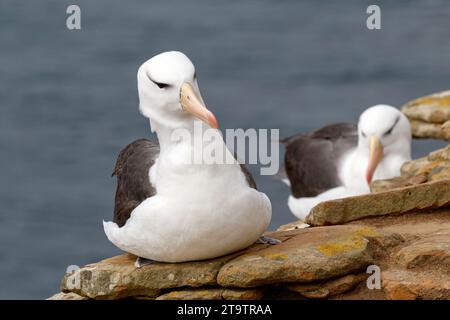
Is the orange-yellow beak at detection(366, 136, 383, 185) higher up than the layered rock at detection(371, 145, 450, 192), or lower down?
higher up

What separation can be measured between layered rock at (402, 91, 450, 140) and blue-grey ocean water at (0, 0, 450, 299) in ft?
10.7

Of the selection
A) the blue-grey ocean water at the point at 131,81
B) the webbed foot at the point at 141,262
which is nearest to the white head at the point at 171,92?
the webbed foot at the point at 141,262

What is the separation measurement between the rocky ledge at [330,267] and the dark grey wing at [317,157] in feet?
24.7

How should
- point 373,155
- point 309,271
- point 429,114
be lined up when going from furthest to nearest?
1. point 373,155
2. point 429,114
3. point 309,271

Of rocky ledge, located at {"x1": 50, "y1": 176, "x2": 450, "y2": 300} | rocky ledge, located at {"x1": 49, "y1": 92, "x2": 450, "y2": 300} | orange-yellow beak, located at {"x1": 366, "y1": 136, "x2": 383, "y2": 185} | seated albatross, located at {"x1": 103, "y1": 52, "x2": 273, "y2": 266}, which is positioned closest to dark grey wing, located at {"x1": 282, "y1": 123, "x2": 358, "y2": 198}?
orange-yellow beak, located at {"x1": 366, "y1": 136, "x2": 383, "y2": 185}

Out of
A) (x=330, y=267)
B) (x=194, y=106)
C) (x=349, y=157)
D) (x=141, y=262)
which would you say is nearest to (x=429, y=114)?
(x=349, y=157)

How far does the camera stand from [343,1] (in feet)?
90.6

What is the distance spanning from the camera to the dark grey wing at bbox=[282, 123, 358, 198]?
1795 centimetres

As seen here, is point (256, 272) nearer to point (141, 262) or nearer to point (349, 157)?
point (141, 262)

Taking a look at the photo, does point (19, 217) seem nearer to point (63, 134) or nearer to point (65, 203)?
point (65, 203)

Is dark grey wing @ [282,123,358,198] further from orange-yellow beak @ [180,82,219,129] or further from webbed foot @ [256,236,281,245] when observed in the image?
orange-yellow beak @ [180,82,219,129]

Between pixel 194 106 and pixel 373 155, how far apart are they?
8.46 metres

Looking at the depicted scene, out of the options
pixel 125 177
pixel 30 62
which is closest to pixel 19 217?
pixel 30 62

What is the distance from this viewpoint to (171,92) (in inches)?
374
